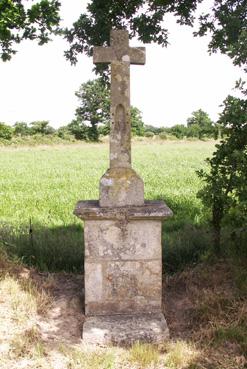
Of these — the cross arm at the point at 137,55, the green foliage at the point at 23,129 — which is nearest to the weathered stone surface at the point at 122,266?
the cross arm at the point at 137,55

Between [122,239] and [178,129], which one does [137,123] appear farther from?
[122,239]

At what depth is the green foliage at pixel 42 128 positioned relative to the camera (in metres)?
59.6

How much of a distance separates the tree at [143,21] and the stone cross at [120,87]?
165 centimetres

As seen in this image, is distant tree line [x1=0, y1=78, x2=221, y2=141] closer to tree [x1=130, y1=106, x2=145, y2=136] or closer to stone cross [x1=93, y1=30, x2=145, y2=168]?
tree [x1=130, y1=106, x2=145, y2=136]

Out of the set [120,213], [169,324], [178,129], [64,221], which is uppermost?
[178,129]

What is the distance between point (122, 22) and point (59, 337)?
453cm

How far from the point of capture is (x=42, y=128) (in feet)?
198

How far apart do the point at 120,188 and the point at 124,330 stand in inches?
57.3

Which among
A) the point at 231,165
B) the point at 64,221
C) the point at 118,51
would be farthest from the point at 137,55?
the point at 64,221

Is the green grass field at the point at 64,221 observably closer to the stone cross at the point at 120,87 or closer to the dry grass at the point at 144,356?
the stone cross at the point at 120,87

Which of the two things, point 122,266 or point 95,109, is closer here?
point 122,266

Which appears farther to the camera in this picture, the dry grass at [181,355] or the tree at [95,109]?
the tree at [95,109]

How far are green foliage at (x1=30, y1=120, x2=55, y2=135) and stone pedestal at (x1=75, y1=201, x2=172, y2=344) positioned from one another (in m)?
56.3

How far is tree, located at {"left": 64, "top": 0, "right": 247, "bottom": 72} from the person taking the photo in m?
6.17
